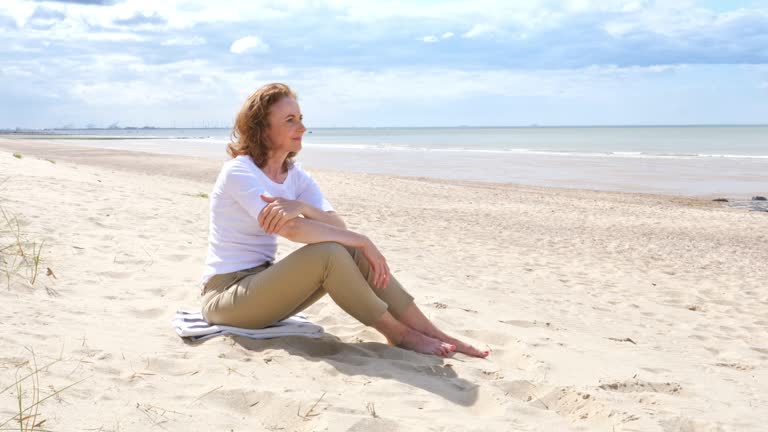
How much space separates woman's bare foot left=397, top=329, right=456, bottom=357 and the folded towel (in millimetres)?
496

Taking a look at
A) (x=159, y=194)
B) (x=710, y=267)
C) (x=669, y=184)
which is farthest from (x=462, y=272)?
(x=669, y=184)

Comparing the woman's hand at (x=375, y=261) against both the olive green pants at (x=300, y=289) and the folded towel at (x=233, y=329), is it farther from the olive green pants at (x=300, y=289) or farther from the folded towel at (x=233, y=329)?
the folded towel at (x=233, y=329)

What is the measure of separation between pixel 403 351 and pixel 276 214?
1011 mm

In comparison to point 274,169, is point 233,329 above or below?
below

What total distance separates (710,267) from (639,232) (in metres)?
2.78

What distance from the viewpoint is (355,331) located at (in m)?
4.42

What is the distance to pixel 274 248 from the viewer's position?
4.10 meters

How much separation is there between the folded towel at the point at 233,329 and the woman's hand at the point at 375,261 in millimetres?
546

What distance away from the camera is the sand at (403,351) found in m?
2.97

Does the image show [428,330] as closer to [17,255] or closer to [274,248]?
[274,248]

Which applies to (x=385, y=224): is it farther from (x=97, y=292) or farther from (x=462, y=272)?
(x=97, y=292)

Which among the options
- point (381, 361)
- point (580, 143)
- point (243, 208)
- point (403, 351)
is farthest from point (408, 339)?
point (580, 143)

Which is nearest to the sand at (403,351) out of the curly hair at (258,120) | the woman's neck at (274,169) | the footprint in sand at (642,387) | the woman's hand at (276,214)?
the footprint in sand at (642,387)

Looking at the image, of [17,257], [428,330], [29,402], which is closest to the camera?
[29,402]
